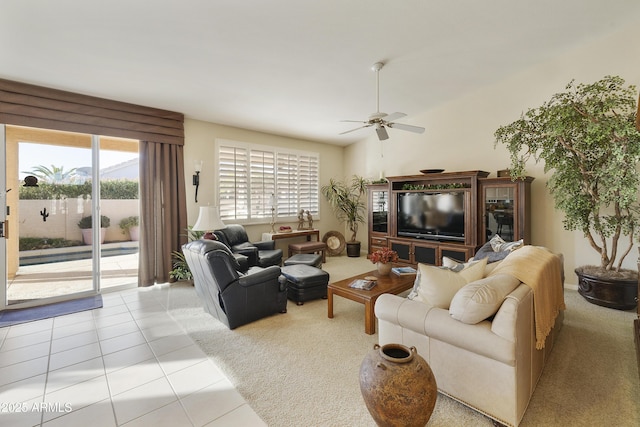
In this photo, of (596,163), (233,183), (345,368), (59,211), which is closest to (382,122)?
(596,163)

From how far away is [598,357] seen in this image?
2367mm

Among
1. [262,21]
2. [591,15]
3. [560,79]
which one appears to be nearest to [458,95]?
[560,79]

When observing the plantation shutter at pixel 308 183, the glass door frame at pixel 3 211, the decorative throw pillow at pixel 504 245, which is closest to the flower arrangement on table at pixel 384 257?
the decorative throw pillow at pixel 504 245

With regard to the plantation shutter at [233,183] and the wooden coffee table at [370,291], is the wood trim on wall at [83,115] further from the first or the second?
the wooden coffee table at [370,291]

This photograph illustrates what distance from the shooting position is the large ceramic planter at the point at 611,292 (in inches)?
130

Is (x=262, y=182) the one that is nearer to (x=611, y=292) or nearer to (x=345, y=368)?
(x=345, y=368)

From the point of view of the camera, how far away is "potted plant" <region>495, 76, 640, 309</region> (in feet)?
9.86

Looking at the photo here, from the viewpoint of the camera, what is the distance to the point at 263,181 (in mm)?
5883

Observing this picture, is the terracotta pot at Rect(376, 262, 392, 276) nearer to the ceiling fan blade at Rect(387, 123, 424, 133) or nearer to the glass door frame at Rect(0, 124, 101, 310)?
the ceiling fan blade at Rect(387, 123, 424, 133)

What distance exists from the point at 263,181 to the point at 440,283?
4.57 meters

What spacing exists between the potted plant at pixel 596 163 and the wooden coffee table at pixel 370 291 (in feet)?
7.15

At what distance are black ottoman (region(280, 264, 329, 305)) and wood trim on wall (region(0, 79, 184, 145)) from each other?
295cm

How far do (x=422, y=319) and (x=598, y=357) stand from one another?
1.83 meters

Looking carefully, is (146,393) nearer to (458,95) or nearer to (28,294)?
(28,294)
